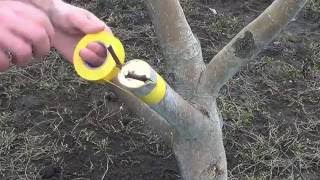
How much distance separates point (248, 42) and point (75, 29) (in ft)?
2.30

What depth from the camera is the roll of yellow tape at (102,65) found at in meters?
0.99

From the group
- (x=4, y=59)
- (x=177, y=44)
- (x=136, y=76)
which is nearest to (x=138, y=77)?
(x=136, y=76)

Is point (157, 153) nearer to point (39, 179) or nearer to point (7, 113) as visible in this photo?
point (39, 179)

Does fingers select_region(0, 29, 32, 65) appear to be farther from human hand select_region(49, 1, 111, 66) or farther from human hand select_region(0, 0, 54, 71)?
human hand select_region(49, 1, 111, 66)

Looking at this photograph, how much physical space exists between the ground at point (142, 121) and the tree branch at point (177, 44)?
0.52 m

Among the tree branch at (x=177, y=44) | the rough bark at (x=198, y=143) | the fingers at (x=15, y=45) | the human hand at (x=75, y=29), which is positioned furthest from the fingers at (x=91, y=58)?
the tree branch at (x=177, y=44)

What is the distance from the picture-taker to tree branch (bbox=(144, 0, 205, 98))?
1.59 meters

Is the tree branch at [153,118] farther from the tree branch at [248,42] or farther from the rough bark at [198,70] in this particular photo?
the tree branch at [248,42]

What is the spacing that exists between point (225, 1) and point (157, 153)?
1.21m

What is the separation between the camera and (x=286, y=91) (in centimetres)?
246

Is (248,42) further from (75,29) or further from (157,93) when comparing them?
(75,29)

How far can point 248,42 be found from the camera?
1.63 metres

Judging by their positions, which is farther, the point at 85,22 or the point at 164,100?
the point at 164,100

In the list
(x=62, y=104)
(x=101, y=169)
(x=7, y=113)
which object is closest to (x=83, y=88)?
(x=62, y=104)
